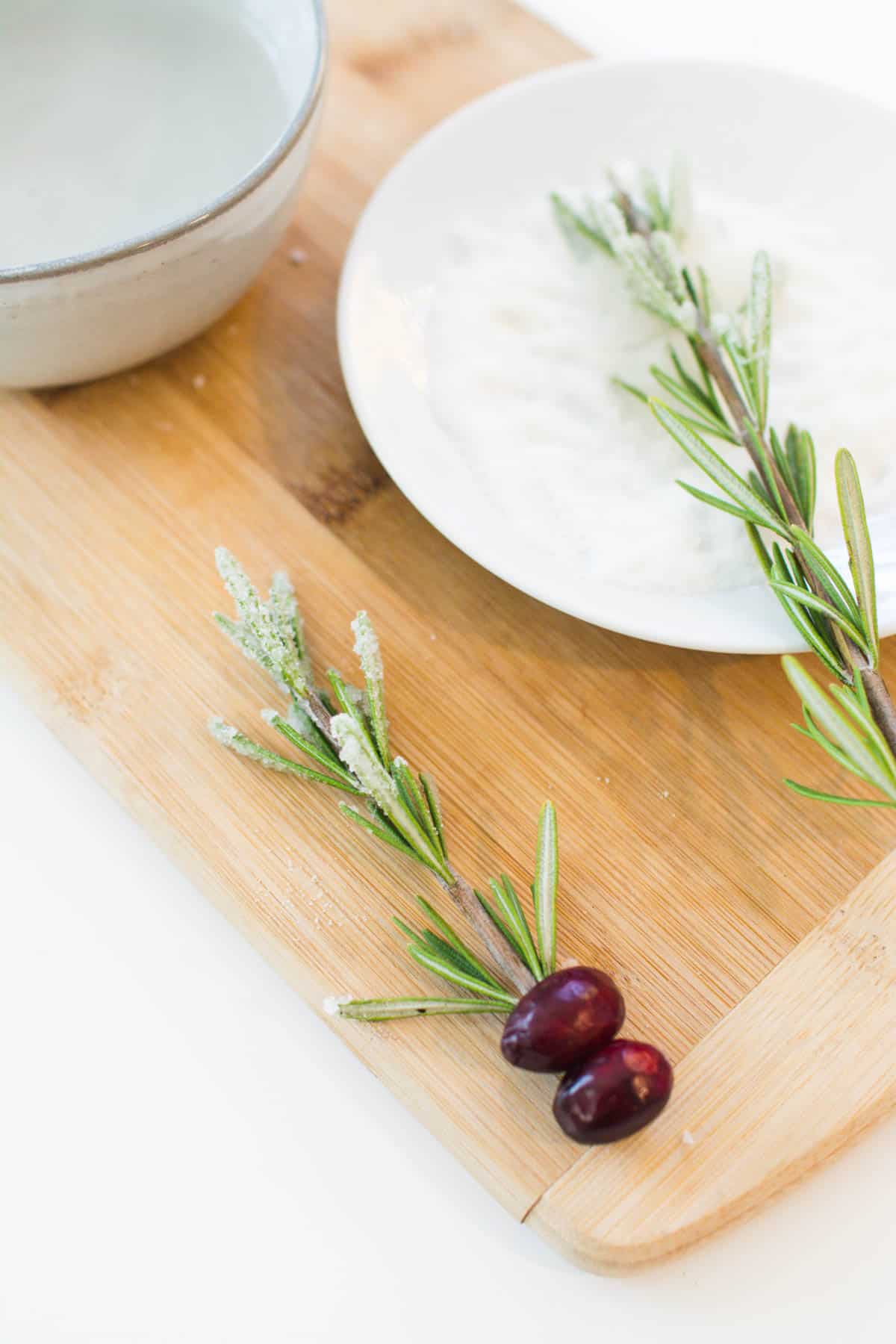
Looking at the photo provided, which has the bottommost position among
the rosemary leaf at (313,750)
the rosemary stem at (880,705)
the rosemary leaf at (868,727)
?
the rosemary leaf at (313,750)

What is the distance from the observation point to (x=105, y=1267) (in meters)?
0.62

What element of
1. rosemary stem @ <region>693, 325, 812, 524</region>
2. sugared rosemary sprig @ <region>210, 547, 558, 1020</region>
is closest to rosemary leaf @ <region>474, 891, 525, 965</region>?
sugared rosemary sprig @ <region>210, 547, 558, 1020</region>

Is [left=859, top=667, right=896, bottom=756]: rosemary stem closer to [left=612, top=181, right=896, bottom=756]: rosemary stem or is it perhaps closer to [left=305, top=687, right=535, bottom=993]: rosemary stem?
[left=612, top=181, right=896, bottom=756]: rosemary stem

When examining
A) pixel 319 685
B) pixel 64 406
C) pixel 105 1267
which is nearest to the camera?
pixel 105 1267

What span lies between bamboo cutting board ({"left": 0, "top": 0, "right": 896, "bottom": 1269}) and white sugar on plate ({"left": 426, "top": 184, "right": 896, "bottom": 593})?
0.06 metres

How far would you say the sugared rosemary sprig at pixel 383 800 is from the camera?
596 millimetres

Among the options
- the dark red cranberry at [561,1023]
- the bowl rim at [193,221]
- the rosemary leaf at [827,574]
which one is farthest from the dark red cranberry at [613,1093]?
the bowl rim at [193,221]

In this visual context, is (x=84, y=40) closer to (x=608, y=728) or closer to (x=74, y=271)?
(x=74, y=271)

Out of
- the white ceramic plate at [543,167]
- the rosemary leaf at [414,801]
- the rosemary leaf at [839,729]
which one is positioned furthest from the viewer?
the white ceramic plate at [543,167]

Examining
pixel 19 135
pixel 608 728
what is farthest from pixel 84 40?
pixel 608 728

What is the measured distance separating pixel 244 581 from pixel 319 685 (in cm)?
10

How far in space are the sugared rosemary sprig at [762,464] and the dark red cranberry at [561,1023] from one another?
0.46 feet

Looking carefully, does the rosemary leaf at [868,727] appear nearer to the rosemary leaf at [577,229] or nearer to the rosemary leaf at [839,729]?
the rosemary leaf at [839,729]

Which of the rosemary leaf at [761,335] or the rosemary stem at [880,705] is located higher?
the rosemary leaf at [761,335]
